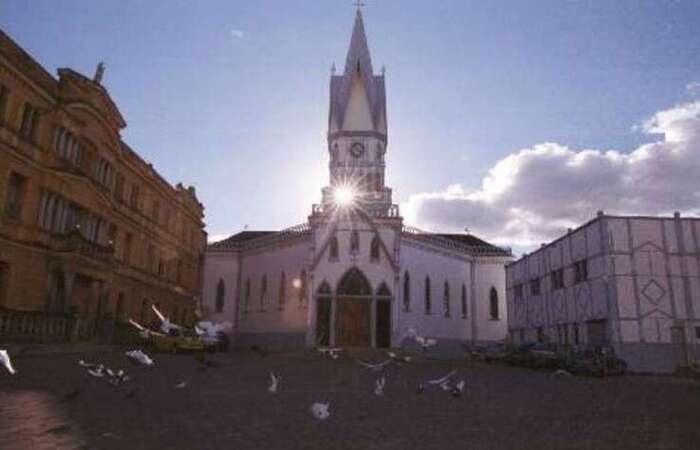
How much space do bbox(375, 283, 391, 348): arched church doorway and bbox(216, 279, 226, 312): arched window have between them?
50.9 ft

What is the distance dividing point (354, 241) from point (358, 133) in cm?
1326

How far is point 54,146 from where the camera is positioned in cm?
2519

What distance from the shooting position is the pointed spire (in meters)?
52.5

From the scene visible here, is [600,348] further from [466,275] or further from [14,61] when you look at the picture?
[14,61]

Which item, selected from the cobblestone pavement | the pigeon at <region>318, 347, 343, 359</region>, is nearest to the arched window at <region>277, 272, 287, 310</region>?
the pigeon at <region>318, 347, 343, 359</region>

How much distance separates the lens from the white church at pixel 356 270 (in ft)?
129

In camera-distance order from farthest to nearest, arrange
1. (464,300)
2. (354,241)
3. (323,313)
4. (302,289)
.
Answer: (464,300), (302,289), (354,241), (323,313)

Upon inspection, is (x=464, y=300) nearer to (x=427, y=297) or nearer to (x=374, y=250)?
(x=427, y=297)

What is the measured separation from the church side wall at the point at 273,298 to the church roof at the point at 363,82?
13.9 meters

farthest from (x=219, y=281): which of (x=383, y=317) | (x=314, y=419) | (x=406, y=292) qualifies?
(x=314, y=419)

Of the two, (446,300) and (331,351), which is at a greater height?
(446,300)

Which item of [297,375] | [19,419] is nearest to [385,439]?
[19,419]

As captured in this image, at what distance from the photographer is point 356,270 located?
130ft

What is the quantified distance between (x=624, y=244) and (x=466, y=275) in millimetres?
18812
